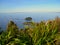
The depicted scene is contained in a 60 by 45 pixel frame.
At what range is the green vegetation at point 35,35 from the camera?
1.81 meters

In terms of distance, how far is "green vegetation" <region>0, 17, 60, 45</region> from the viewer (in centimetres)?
181

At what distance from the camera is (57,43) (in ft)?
5.82

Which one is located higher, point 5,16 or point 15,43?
point 5,16

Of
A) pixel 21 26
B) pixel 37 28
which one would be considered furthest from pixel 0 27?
pixel 37 28

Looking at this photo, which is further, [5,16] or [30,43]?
[5,16]

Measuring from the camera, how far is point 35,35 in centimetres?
187

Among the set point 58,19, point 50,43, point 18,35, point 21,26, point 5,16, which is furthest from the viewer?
point 5,16

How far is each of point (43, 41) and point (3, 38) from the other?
1.59 ft

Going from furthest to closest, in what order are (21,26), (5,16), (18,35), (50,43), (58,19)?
(5,16) < (21,26) < (58,19) < (18,35) < (50,43)

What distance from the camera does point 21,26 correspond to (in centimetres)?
225

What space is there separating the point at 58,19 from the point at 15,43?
2.18ft

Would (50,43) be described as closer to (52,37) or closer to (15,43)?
(52,37)

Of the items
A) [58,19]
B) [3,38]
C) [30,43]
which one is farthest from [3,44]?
[58,19]

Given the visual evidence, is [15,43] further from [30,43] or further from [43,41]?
[43,41]
